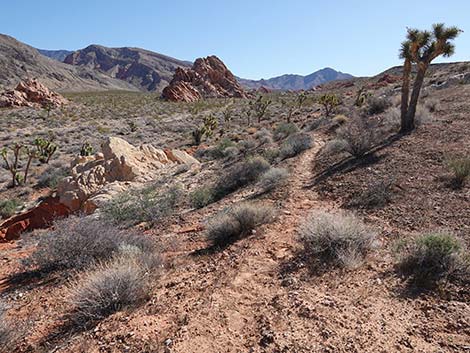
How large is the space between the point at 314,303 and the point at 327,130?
14967mm

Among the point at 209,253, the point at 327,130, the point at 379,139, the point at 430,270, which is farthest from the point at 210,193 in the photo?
the point at 327,130

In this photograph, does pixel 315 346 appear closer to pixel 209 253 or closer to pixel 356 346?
pixel 356 346

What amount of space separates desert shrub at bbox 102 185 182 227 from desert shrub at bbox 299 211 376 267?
5.10m

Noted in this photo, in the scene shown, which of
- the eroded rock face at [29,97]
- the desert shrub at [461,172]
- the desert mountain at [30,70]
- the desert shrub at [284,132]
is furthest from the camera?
the desert mountain at [30,70]

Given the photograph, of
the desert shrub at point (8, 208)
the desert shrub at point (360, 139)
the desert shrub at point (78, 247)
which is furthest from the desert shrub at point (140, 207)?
the desert shrub at point (8, 208)

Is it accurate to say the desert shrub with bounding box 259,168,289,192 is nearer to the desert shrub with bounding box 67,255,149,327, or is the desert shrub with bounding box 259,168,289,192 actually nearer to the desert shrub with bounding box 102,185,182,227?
the desert shrub with bounding box 102,185,182,227

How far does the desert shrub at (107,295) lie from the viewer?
423 centimetres

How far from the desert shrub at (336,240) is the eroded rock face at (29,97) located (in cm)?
5343

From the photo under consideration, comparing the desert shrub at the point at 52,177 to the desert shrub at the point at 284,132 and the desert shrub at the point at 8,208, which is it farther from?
the desert shrub at the point at 284,132

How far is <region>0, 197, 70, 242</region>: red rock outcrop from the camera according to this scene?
12266 mm

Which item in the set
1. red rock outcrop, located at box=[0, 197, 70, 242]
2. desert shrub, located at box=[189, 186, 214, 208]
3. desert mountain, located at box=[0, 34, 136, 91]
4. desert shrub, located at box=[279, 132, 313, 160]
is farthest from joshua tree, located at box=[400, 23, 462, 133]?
desert mountain, located at box=[0, 34, 136, 91]

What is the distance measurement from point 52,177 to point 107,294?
15497mm

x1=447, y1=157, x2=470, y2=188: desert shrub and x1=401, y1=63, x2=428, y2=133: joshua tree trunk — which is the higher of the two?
x1=401, y1=63, x2=428, y2=133: joshua tree trunk

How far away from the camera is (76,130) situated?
31750 mm
